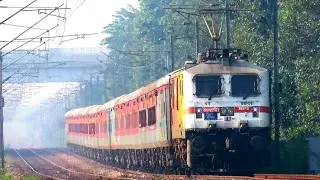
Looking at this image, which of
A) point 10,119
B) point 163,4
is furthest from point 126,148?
point 10,119

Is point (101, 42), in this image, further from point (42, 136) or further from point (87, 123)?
point (87, 123)

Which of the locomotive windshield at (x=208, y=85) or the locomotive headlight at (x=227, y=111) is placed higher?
the locomotive windshield at (x=208, y=85)

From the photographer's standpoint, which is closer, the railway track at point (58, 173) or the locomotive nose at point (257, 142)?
the locomotive nose at point (257, 142)

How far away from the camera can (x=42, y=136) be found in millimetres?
148000

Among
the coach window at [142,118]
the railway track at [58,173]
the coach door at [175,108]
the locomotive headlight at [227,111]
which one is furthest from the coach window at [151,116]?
the locomotive headlight at [227,111]

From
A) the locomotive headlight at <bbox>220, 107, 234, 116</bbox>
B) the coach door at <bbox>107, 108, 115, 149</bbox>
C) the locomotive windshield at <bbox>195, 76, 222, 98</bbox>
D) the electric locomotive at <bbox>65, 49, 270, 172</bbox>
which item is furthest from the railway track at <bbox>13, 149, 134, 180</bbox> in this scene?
the locomotive headlight at <bbox>220, 107, 234, 116</bbox>

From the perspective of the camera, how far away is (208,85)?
27375 mm

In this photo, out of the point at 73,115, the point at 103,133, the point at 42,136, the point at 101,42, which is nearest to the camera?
the point at 103,133

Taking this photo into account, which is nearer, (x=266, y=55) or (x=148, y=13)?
(x=266, y=55)

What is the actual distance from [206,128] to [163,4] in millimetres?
73546

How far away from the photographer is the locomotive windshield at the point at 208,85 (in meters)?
27.2

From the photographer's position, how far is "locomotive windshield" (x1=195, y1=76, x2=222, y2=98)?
27.2 meters

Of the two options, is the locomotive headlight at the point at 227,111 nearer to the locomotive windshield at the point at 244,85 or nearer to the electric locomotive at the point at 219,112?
the electric locomotive at the point at 219,112

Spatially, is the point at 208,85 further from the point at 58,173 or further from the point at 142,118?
the point at 58,173
